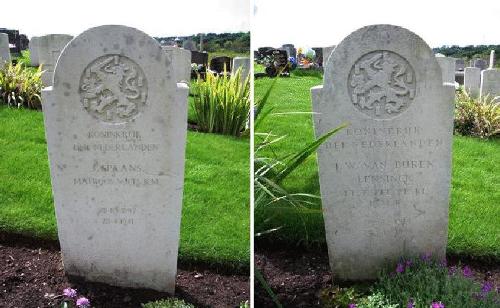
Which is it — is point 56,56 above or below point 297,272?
above

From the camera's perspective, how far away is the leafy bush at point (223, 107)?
6199 mm

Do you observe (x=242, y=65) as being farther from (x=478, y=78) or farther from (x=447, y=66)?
(x=478, y=78)

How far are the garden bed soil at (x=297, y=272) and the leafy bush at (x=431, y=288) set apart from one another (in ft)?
0.93

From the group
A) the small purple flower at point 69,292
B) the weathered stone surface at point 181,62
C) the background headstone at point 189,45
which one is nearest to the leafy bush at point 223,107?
the weathered stone surface at point 181,62

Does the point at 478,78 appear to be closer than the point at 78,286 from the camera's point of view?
No

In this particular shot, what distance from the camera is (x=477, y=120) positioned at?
22.0ft

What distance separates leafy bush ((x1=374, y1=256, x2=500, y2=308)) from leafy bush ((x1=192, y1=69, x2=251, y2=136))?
11.2 feet

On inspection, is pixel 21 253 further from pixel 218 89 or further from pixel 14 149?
pixel 218 89

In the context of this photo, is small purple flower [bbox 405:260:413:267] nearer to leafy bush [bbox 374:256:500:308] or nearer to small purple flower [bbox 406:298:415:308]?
leafy bush [bbox 374:256:500:308]

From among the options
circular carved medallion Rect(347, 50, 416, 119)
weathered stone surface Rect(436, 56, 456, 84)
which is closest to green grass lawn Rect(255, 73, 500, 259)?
circular carved medallion Rect(347, 50, 416, 119)

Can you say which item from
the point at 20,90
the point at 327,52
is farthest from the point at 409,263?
the point at 327,52

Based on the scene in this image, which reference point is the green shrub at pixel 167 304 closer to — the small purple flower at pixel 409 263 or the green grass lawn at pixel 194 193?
the green grass lawn at pixel 194 193

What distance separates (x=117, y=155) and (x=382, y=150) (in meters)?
1.60

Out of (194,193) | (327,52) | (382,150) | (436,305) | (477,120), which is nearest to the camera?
(436,305)
